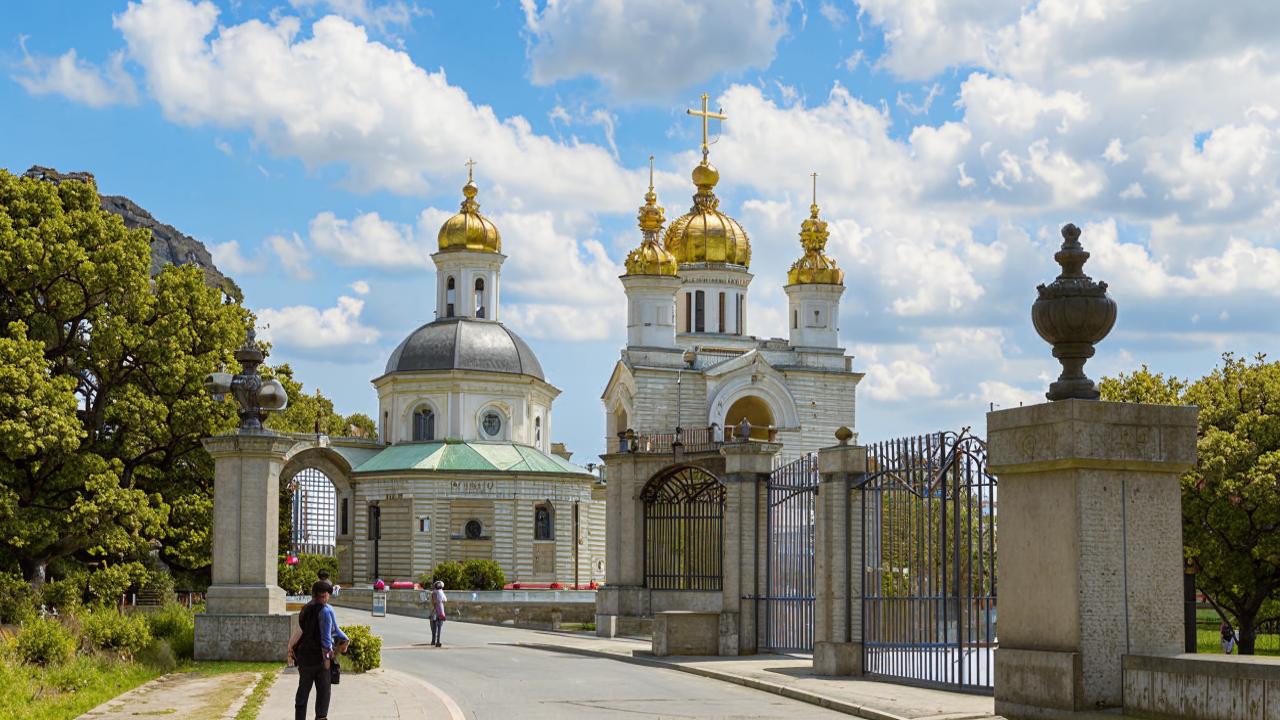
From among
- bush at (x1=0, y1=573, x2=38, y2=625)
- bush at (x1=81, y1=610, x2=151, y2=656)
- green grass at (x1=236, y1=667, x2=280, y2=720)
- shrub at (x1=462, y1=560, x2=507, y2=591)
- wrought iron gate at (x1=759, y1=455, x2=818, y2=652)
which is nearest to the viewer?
green grass at (x1=236, y1=667, x2=280, y2=720)

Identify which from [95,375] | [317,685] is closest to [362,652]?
[317,685]

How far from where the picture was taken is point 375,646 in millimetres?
21406

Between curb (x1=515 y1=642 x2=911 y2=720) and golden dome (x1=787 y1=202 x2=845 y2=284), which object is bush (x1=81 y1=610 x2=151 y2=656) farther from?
golden dome (x1=787 y1=202 x2=845 y2=284)

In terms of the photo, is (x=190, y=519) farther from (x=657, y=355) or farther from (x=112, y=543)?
(x=657, y=355)

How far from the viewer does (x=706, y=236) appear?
7912 centimetres

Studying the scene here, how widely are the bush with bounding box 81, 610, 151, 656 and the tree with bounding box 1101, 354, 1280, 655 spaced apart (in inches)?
842

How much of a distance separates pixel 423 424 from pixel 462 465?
6.21m

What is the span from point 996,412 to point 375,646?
12239 mm

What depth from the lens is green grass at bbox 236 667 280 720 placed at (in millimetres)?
15161

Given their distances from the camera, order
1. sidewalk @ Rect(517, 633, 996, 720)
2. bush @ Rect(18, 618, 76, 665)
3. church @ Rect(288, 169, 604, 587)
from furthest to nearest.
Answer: church @ Rect(288, 169, 604, 587) → bush @ Rect(18, 618, 76, 665) → sidewalk @ Rect(517, 633, 996, 720)

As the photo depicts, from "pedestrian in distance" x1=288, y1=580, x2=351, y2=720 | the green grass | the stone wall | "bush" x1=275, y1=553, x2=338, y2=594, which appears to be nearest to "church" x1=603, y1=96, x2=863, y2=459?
"bush" x1=275, y1=553, x2=338, y2=594

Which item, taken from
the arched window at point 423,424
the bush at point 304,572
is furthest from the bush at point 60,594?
the arched window at point 423,424

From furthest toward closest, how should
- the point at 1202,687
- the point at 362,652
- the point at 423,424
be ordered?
the point at 423,424 < the point at 362,652 < the point at 1202,687

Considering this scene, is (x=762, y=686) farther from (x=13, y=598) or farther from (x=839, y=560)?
(x=13, y=598)
